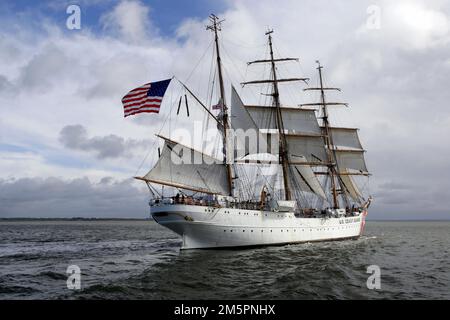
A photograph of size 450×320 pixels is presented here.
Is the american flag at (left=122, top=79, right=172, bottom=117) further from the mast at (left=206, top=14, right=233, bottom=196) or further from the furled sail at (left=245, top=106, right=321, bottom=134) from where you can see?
the furled sail at (left=245, top=106, right=321, bottom=134)

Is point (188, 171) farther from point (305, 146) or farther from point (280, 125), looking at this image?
point (305, 146)

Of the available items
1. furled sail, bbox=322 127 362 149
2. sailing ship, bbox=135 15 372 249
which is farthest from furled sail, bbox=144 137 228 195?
furled sail, bbox=322 127 362 149

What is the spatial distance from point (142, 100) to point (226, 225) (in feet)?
44.2

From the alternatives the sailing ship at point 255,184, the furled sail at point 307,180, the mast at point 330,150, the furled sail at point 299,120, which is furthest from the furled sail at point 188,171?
the mast at point 330,150

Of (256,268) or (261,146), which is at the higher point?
(261,146)

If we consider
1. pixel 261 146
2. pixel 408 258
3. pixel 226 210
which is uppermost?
pixel 261 146

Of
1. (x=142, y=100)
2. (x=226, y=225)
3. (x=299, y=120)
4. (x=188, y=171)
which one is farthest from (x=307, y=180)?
(x=142, y=100)

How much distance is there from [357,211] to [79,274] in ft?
153

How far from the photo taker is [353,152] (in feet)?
→ 210

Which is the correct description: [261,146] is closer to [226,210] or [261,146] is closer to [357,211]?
[226,210]

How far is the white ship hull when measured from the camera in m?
32.6

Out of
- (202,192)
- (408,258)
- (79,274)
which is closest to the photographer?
(79,274)

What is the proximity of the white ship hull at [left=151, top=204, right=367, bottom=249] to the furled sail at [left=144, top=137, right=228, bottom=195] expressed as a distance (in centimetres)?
257
